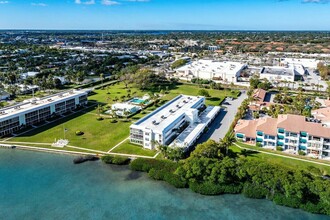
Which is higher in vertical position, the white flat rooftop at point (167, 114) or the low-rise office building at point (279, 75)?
the low-rise office building at point (279, 75)

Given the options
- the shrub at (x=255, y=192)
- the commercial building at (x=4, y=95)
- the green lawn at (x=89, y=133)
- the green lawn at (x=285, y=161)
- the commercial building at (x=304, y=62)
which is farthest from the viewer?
the commercial building at (x=304, y=62)

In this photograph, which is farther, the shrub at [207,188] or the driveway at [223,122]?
the driveway at [223,122]

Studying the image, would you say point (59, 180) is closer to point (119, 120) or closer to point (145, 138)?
point (145, 138)

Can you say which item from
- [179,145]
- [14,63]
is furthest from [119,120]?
[14,63]

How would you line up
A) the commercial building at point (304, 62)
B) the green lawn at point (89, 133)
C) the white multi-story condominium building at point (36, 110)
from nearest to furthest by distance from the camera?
1. the green lawn at point (89, 133)
2. the white multi-story condominium building at point (36, 110)
3. the commercial building at point (304, 62)

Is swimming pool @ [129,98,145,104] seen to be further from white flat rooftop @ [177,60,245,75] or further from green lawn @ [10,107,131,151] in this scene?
white flat rooftop @ [177,60,245,75]

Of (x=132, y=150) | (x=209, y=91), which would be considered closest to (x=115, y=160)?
(x=132, y=150)

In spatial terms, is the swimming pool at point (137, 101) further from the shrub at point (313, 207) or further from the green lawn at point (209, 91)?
the shrub at point (313, 207)

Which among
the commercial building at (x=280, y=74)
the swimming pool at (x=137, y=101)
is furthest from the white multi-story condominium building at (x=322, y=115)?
→ the commercial building at (x=280, y=74)

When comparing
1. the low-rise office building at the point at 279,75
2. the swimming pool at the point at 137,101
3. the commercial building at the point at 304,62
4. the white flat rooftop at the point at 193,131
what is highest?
the commercial building at the point at 304,62
